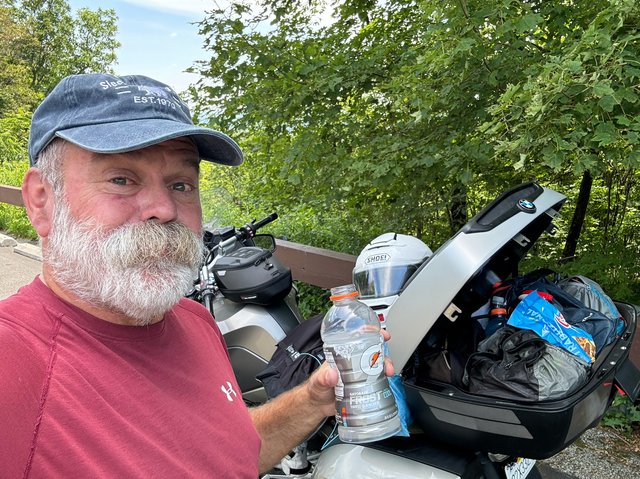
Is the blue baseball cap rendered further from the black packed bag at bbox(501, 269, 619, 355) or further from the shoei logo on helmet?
the black packed bag at bbox(501, 269, 619, 355)

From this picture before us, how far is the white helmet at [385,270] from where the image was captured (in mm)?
2365

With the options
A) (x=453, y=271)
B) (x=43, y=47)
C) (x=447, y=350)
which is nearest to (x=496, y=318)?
(x=447, y=350)

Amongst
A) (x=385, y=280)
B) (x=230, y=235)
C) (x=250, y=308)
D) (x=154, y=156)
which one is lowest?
(x=250, y=308)

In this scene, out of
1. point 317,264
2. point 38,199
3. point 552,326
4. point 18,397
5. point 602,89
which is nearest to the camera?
point 18,397

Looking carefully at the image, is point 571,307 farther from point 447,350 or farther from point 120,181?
point 120,181

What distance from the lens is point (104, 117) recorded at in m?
1.38

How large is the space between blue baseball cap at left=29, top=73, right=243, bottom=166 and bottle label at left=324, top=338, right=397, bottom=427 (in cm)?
85

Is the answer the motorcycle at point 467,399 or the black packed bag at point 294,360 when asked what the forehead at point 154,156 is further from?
the black packed bag at point 294,360

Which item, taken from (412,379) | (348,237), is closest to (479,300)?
(412,379)

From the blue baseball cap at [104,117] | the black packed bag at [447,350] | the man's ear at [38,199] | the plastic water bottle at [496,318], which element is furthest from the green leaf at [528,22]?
the man's ear at [38,199]

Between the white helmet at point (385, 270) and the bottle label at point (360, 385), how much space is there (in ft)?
1.83

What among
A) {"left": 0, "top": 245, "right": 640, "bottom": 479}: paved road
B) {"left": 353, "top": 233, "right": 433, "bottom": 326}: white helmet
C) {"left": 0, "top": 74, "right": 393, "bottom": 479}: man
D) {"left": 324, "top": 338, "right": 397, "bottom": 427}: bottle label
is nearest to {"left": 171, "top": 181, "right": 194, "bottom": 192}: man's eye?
{"left": 0, "top": 74, "right": 393, "bottom": 479}: man

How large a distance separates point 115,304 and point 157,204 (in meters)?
0.30

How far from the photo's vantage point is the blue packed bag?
1803 mm
